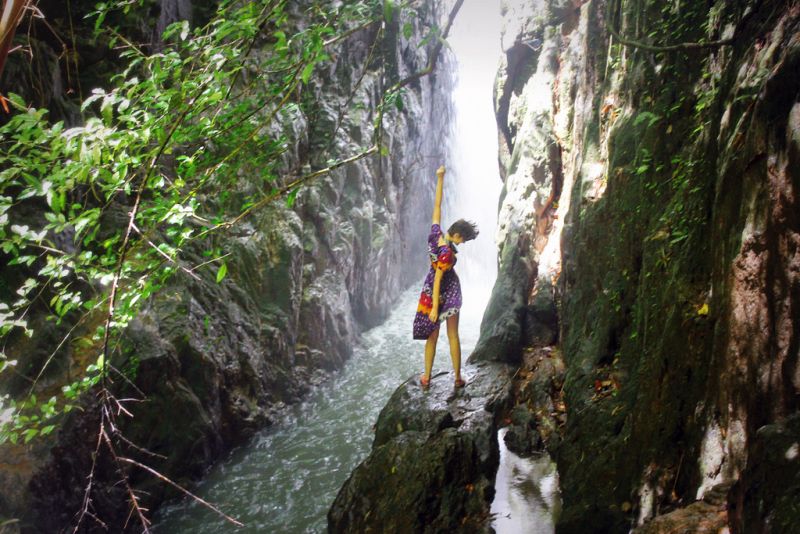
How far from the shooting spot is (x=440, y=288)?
5.44m

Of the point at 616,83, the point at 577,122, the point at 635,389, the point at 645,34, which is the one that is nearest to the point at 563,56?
the point at 577,122

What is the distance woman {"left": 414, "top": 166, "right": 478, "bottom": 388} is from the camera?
17.0 ft

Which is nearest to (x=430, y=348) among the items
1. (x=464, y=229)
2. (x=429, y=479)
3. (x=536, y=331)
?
(x=464, y=229)

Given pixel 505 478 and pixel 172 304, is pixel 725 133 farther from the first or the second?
pixel 172 304

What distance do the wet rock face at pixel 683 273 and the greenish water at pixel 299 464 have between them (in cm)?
259

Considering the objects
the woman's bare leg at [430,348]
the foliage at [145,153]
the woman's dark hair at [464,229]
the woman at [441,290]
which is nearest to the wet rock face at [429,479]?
the woman's bare leg at [430,348]

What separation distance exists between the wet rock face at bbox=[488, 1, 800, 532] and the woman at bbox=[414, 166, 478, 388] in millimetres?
1434

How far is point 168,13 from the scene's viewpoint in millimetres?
7355

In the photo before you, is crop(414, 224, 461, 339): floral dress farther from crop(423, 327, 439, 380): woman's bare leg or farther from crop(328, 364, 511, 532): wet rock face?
crop(328, 364, 511, 532): wet rock face

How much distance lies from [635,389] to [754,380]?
1448 millimetres

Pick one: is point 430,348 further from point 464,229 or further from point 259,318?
point 259,318

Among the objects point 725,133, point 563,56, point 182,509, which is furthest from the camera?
point 563,56

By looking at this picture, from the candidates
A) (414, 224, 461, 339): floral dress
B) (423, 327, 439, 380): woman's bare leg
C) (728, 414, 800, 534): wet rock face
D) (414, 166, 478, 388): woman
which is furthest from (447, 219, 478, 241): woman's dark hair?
(728, 414, 800, 534): wet rock face

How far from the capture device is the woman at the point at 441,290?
5.20 metres
